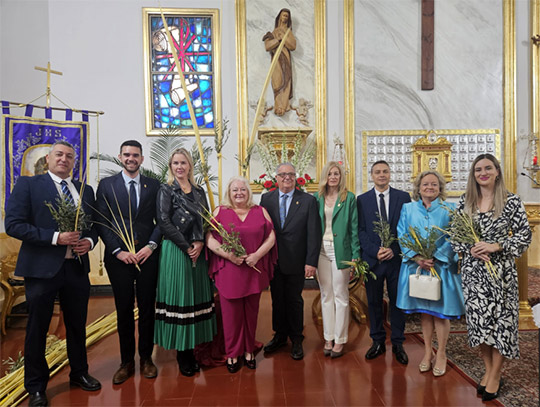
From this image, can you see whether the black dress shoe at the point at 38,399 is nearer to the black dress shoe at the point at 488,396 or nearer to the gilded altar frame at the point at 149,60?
the black dress shoe at the point at 488,396

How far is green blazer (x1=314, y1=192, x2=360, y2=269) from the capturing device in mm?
3266

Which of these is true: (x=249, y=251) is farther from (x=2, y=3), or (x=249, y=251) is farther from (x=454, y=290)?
(x=2, y=3)

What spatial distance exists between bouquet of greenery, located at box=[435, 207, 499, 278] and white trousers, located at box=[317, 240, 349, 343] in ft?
3.18

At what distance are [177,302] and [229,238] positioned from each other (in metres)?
0.62

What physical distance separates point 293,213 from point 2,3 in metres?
5.00

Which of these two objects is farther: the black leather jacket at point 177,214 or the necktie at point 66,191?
the black leather jacket at point 177,214

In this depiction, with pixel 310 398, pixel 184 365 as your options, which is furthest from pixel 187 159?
pixel 310 398

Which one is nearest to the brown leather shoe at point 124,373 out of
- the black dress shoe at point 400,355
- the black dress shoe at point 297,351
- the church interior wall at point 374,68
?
the black dress shoe at point 297,351

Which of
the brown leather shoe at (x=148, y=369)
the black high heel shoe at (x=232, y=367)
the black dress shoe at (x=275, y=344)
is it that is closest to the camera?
the brown leather shoe at (x=148, y=369)

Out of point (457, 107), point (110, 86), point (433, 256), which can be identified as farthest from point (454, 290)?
point (110, 86)

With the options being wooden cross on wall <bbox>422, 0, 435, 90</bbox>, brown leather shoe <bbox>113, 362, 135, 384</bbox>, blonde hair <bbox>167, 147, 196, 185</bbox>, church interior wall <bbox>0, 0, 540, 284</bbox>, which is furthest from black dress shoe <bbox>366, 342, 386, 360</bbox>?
wooden cross on wall <bbox>422, 0, 435, 90</bbox>

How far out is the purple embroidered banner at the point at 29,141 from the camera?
3678mm

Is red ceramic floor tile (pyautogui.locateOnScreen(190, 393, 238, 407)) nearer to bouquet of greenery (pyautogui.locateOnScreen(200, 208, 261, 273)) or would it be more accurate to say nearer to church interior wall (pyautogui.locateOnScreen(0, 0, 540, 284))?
bouquet of greenery (pyautogui.locateOnScreen(200, 208, 261, 273))

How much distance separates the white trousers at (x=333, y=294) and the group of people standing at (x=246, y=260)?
1 centimetres
